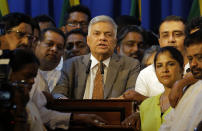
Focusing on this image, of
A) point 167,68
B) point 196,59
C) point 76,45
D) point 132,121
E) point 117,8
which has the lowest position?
point 132,121

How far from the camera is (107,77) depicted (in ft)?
15.2

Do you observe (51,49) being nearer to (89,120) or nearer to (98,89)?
(98,89)

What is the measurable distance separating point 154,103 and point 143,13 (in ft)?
10.6

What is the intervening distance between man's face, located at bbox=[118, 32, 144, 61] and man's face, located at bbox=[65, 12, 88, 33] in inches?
25.9

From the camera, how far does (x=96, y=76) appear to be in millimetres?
4637

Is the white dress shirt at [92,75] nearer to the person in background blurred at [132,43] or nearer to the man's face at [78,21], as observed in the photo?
the person in background blurred at [132,43]

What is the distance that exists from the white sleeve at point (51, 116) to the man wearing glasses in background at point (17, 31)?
783mm

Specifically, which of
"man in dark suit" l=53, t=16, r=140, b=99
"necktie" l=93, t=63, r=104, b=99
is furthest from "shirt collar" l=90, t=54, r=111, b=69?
"necktie" l=93, t=63, r=104, b=99

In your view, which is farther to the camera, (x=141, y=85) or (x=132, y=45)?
(x=132, y=45)

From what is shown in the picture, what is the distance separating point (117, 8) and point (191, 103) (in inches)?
180

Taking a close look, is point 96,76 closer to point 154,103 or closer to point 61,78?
point 61,78

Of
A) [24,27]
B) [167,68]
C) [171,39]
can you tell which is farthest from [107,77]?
[24,27]

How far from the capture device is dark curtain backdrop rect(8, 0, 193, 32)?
7.00m

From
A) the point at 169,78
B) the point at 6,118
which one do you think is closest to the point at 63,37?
the point at 169,78
